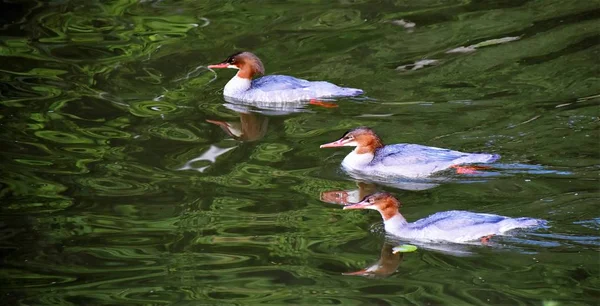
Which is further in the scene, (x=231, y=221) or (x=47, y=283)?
(x=231, y=221)

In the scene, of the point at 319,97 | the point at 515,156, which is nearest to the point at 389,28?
the point at 319,97

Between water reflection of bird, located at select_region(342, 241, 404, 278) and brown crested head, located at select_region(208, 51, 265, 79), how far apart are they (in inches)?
187

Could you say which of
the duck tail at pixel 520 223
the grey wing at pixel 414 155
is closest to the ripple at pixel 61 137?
the grey wing at pixel 414 155

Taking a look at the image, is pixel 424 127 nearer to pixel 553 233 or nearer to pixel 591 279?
pixel 553 233

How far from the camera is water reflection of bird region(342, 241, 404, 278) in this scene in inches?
301

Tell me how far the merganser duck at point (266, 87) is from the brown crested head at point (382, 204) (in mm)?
3407

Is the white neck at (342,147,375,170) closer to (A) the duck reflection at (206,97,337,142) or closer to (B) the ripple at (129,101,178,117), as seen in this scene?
(A) the duck reflection at (206,97,337,142)

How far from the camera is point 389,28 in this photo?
46.6ft

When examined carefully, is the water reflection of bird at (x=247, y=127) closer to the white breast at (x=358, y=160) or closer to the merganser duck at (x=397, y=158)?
the merganser duck at (x=397, y=158)

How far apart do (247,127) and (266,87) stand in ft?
3.16

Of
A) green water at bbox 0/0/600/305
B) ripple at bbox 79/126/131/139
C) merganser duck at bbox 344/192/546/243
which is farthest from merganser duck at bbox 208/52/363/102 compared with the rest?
merganser duck at bbox 344/192/546/243

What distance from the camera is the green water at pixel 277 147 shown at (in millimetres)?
7574

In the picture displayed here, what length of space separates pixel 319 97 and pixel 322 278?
456 centimetres

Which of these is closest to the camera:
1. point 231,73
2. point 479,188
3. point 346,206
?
point 346,206
